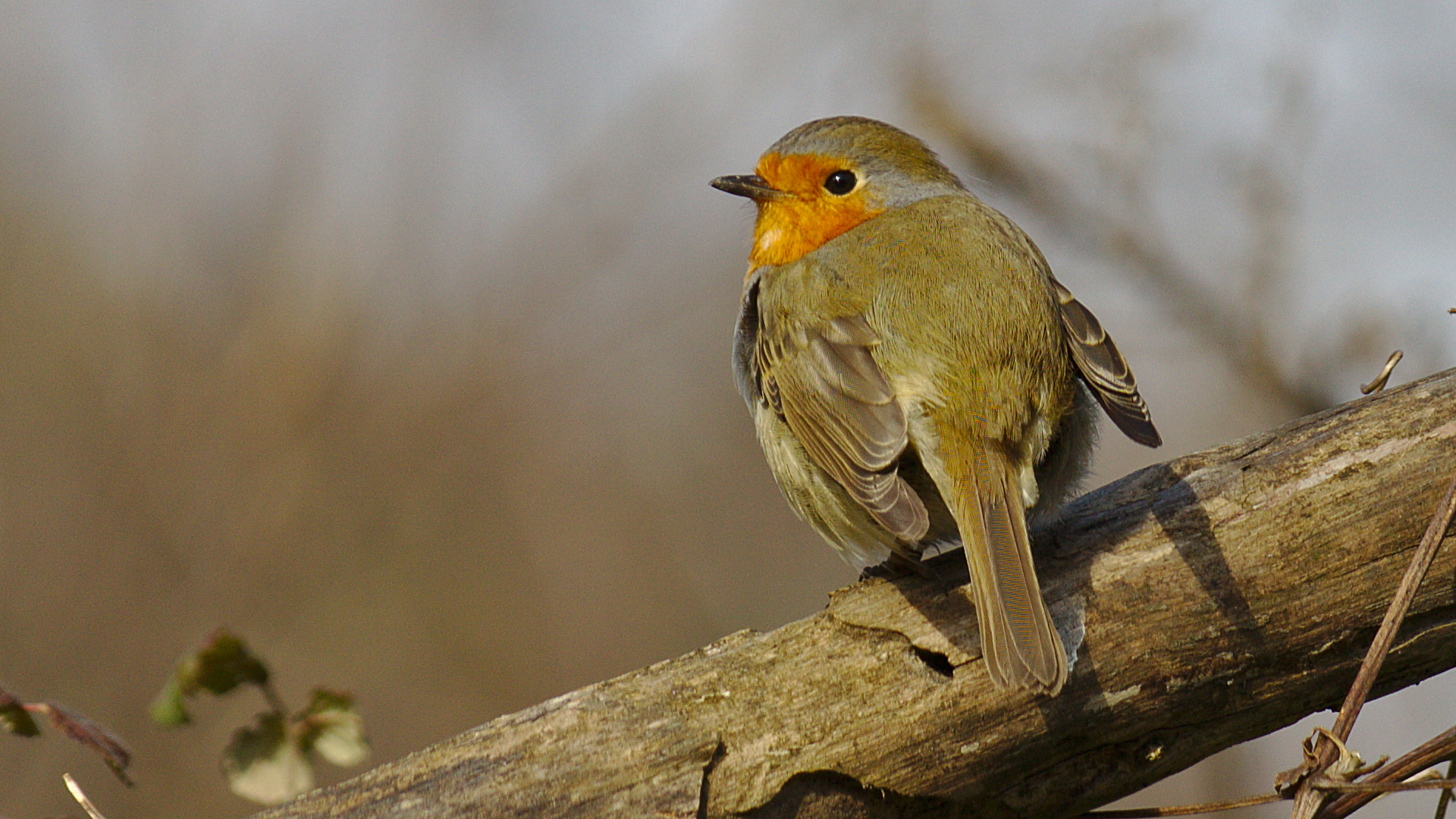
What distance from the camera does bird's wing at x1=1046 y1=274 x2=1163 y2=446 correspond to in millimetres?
2732

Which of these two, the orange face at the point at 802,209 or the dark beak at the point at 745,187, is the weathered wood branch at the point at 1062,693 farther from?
the dark beak at the point at 745,187

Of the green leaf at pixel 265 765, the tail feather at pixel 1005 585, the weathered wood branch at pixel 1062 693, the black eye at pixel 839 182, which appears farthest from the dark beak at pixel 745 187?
the green leaf at pixel 265 765

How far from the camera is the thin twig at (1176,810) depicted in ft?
7.09

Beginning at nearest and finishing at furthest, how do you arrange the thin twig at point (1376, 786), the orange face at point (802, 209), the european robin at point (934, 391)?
the thin twig at point (1376, 786), the european robin at point (934, 391), the orange face at point (802, 209)

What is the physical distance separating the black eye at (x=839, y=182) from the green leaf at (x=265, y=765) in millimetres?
2382

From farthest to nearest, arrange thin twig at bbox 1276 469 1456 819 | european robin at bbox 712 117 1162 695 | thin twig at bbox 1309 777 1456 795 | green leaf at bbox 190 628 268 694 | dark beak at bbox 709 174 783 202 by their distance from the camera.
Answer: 1. dark beak at bbox 709 174 783 202
2. european robin at bbox 712 117 1162 695
3. green leaf at bbox 190 628 268 694
4. thin twig at bbox 1276 469 1456 819
5. thin twig at bbox 1309 777 1456 795

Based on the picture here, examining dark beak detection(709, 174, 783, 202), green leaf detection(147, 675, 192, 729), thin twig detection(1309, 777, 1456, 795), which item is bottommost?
thin twig detection(1309, 777, 1456, 795)

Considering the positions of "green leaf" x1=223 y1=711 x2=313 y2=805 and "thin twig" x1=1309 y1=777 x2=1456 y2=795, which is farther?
"green leaf" x1=223 y1=711 x2=313 y2=805

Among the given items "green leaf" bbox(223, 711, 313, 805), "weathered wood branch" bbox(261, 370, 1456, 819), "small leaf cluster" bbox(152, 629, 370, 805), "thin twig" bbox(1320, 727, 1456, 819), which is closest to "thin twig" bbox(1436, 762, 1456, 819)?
"weathered wood branch" bbox(261, 370, 1456, 819)

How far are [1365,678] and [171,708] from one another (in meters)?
2.30

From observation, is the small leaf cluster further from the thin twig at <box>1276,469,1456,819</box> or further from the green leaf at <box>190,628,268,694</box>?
the thin twig at <box>1276,469,1456,819</box>

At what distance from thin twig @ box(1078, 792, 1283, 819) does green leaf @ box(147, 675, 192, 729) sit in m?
1.80

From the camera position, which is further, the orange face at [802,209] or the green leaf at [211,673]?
the orange face at [802,209]

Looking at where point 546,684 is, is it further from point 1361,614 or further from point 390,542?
point 1361,614
